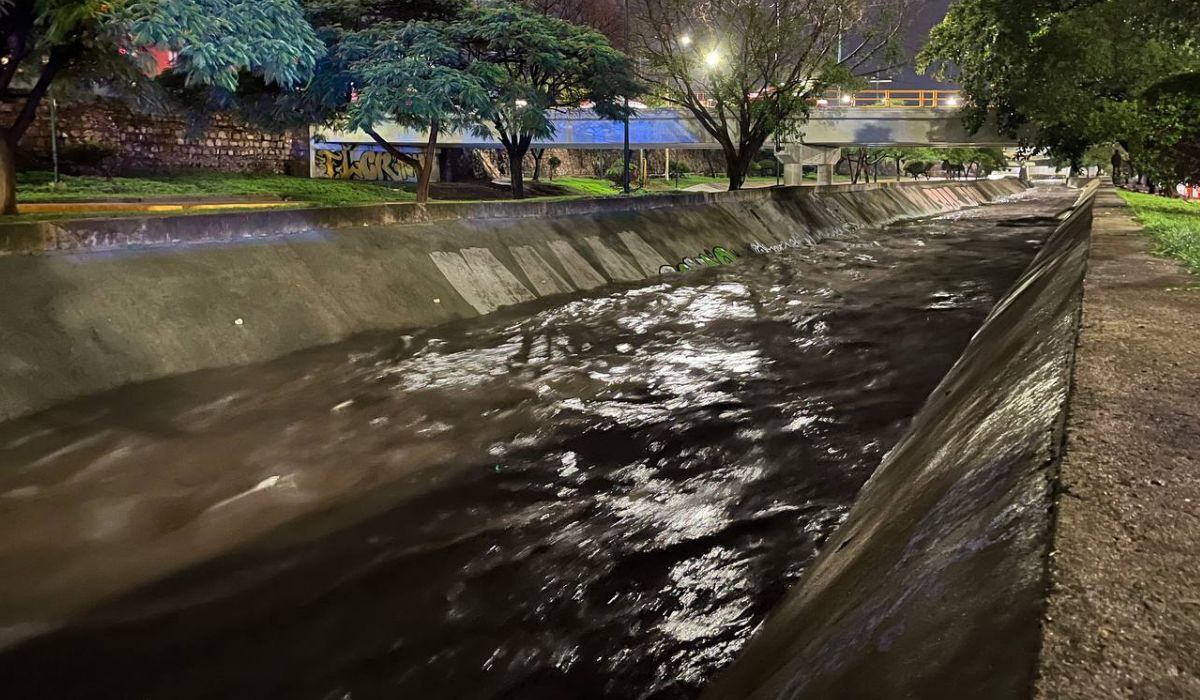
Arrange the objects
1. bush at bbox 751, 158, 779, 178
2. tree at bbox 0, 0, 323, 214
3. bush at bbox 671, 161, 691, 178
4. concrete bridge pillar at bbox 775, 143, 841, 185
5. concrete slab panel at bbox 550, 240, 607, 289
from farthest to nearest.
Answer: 1. bush at bbox 751, 158, 779, 178
2. bush at bbox 671, 161, 691, 178
3. concrete bridge pillar at bbox 775, 143, 841, 185
4. concrete slab panel at bbox 550, 240, 607, 289
5. tree at bbox 0, 0, 323, 214

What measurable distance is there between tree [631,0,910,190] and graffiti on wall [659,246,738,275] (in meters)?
9.15

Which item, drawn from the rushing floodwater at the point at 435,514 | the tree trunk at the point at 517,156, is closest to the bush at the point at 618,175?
the tree trunk at the point at 517,156

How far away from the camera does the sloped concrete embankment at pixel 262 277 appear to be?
28.8 feet

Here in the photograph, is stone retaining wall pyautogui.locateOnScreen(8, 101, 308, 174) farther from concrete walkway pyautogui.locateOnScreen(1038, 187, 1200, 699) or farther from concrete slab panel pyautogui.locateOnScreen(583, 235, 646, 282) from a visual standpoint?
concrete walkway pyautogui.locateOnScreen(1038, 187, 1200, 699)

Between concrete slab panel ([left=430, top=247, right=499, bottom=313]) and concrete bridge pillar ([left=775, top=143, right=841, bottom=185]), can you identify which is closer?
concrete slab panel ([left=430, top=247, right=499, bottom=313])

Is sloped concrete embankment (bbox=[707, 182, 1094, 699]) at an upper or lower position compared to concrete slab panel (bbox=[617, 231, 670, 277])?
lower

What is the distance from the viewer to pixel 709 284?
58.6 feet

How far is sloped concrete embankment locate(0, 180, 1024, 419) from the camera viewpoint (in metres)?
8.78

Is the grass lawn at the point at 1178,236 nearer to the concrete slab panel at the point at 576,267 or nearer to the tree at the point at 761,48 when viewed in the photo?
the concrete slab panel at the point at 576,267

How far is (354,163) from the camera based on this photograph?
5325 centimetres

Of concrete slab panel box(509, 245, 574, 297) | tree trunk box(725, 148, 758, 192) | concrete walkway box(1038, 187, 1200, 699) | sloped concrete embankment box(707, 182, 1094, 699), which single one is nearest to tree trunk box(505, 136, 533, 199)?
tree trunk box(725, 148, 758, 192)

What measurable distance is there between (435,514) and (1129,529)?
444 cm

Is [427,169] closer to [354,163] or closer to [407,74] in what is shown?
[407,74]

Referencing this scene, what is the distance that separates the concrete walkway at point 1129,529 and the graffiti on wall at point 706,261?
15.1m
